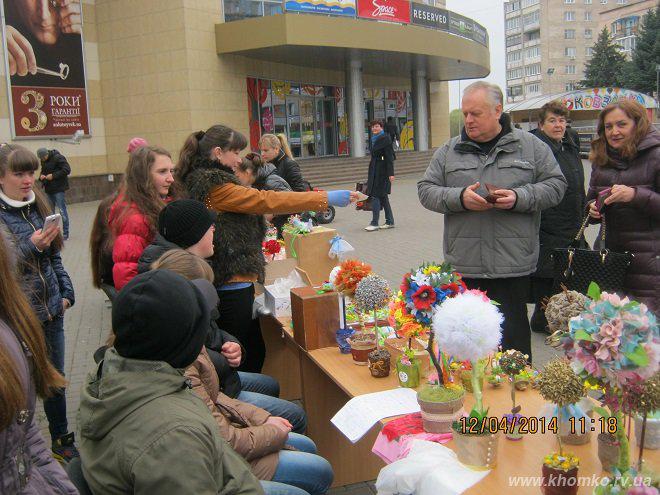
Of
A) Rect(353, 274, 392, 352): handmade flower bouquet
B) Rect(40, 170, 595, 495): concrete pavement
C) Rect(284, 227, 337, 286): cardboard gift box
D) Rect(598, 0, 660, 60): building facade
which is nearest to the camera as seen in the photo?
Rect(353, 274, 392, 352): handmade flower bouquet

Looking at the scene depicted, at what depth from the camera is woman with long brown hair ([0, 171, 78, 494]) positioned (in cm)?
154

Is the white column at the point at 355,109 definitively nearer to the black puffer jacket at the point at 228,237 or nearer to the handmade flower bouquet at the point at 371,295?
the black puffer jacket at the point at 228,237

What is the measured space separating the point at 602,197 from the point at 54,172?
34.9 feet

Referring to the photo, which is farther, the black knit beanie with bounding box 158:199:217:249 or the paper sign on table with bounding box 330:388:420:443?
the black knit beanie with bounding box 158:199:217:249

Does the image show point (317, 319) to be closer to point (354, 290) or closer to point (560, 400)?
point (354, 290)

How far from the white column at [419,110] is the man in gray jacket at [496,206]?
25.7m

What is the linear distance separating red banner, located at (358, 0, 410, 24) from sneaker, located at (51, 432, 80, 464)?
1975 centimetres

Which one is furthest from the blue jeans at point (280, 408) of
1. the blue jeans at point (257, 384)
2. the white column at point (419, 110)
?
the white column at point (419, 110)

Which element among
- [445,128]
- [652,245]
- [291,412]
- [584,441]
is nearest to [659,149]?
[652,245]

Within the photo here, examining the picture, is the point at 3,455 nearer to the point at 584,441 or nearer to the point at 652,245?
the point at 584,441

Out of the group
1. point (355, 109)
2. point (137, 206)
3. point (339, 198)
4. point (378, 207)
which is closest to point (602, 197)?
point (339, 198)

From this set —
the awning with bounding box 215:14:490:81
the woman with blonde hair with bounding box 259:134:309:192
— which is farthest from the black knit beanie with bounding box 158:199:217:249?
the awning with bounding box 215:14:490:81

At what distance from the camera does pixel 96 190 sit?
20.7 meters
